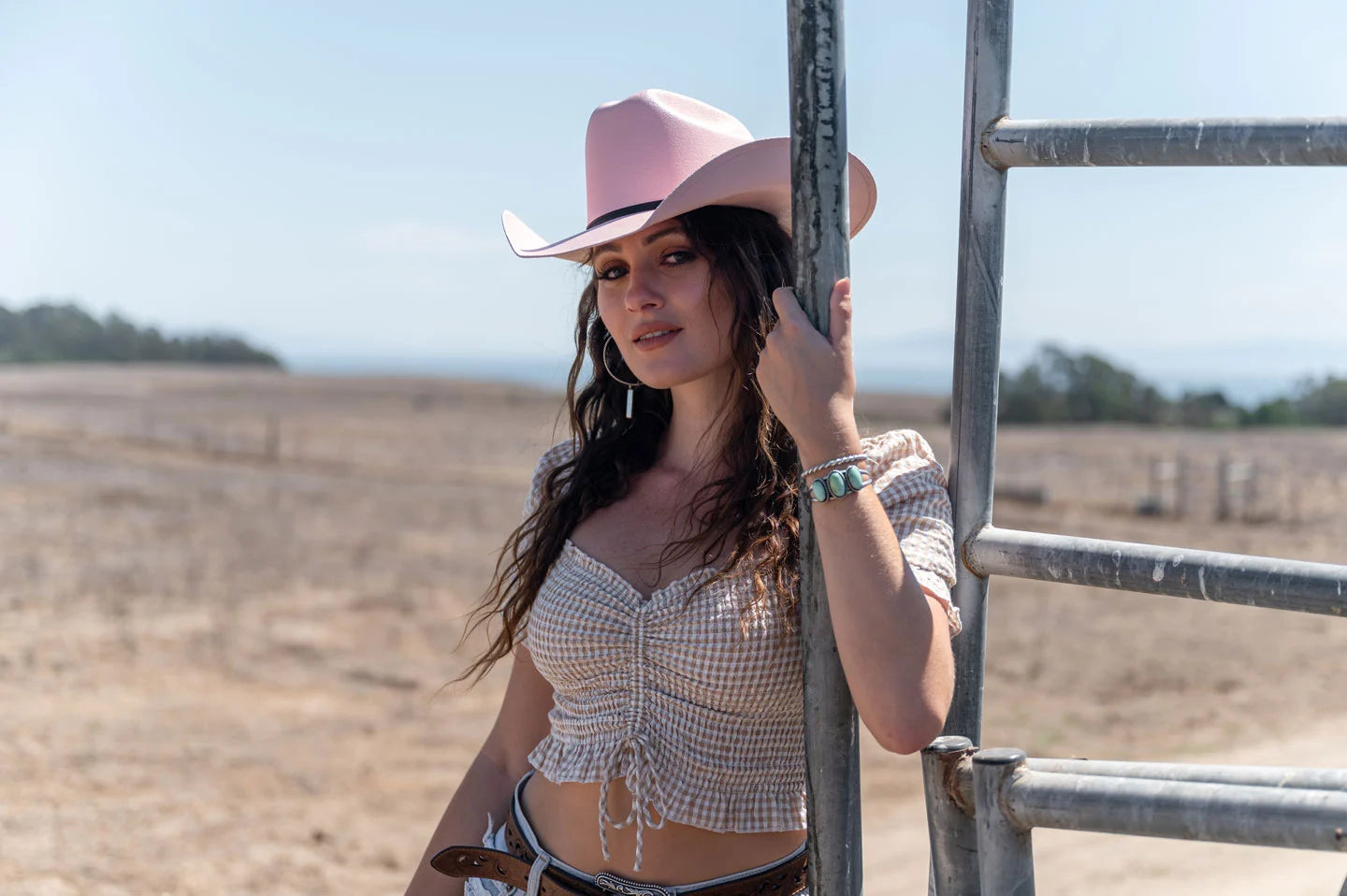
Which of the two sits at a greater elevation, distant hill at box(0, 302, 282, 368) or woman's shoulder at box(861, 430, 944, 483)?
distant hill at box(0, 302, 282, 368)

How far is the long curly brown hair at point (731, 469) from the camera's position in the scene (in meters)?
1.66

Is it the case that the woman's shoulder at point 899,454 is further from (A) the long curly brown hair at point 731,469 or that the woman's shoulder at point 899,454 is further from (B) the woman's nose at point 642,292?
(B) the woman's nose at point 642,292

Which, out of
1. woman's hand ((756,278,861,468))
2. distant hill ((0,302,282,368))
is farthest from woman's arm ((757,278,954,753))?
distant hill ((0,302,282,368))

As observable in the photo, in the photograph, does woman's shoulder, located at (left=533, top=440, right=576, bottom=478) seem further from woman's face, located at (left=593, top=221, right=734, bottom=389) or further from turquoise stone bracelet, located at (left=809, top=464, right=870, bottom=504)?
turquoise stone bracelet, located at (left=809, top=464, right=870, bottom=504)

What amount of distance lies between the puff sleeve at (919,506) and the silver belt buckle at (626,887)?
55 cm

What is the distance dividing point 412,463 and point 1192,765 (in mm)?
20578

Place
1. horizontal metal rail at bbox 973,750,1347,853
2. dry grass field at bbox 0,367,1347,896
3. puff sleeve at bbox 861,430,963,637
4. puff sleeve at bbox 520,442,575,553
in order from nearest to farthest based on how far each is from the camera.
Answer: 1. horizontal metal rail at bbox 973,750,1347,853
2. puff sleeve at bbox 861,430,963,637
3. puff sleeve at bbox 520,442,575,553
4. dry grass field at bbox 0,367,1347,896

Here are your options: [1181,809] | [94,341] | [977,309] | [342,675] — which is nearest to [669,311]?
[977,309]

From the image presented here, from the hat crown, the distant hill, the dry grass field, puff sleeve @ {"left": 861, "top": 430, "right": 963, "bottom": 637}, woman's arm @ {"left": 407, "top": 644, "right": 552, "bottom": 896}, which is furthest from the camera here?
the distant hill

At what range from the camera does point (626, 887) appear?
1.64 meters

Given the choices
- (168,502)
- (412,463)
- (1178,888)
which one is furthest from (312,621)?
(412,463)

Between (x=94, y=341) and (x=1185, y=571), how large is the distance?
191ft

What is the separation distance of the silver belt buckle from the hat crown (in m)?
0.96

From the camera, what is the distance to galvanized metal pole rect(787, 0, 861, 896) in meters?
1.16
